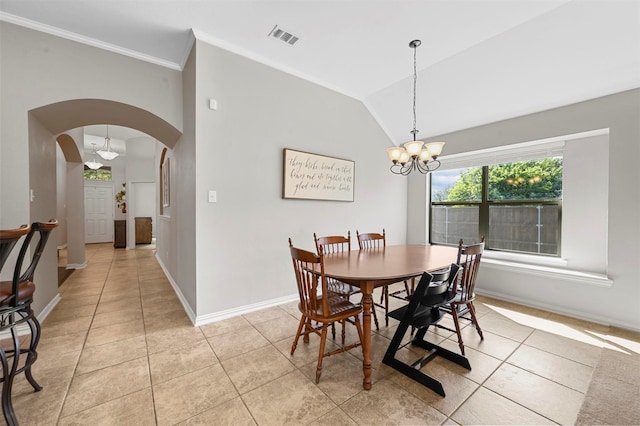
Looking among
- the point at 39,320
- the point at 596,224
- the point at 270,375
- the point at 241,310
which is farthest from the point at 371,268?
the point at 39,320

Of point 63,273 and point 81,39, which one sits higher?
point 81,39

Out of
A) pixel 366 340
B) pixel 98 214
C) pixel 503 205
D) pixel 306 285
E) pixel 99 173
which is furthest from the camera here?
pixel 99 173

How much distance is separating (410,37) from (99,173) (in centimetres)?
1089

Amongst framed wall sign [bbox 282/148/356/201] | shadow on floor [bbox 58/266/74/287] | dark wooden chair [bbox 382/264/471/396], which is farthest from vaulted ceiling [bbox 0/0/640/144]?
shadow on floor [bbox 58/266/74/287]

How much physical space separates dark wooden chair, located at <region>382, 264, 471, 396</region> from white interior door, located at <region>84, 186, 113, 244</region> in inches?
392

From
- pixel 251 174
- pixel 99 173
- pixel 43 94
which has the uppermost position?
pixel 99 173

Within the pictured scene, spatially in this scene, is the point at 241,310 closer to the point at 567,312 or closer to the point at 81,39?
the point at 81,39

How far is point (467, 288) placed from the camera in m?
2.18

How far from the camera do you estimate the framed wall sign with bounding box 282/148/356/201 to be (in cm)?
317

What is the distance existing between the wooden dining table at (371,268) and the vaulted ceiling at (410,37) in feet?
7.16

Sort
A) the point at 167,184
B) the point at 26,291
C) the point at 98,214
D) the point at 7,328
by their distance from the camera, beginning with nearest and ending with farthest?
the point at 7,328 → the point at 26,291 → the point at 167,184 → the point at 98,214

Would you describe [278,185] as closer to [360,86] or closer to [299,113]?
[299,113]

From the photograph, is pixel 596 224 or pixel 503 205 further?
pixel 503 205

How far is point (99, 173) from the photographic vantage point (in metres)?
9.13
